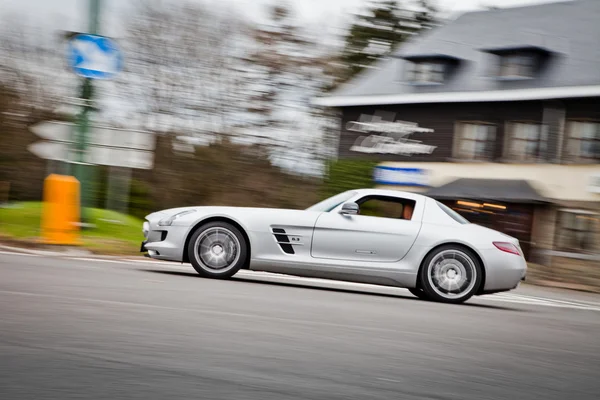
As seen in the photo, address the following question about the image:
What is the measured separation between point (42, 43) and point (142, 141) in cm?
1214

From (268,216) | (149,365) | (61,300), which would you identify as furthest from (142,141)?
(149,365)

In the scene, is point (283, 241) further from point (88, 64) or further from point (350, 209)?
point (88, 64)

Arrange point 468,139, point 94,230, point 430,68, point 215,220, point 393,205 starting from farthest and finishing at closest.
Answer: point 430,68
point 468,139
point 94,230
point 393,205
point 215,220

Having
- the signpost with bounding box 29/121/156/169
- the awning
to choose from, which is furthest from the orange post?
the awning

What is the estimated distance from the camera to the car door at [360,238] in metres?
9.82

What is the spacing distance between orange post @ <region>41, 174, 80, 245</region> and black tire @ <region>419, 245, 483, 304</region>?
538 cm

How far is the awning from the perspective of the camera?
94.0 feet

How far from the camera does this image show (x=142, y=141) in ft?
48.6

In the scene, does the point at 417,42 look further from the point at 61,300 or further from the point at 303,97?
the point at 61,300

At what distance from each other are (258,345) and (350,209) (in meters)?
4.65

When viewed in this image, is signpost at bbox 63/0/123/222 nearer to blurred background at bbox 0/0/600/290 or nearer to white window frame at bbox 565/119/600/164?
blurred background at bbox 0/0/600/290

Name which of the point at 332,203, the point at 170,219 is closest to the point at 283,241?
the point at 332,203

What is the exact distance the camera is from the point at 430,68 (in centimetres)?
3206

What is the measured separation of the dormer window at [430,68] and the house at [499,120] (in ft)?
0.12
